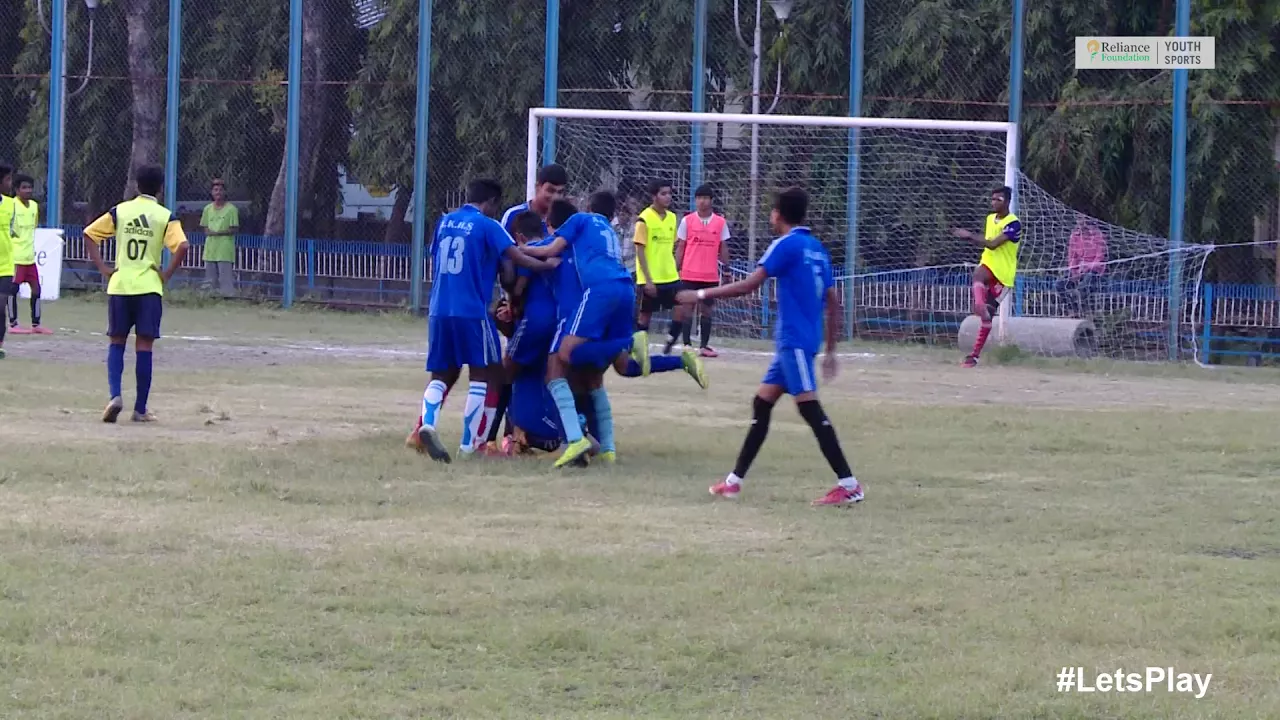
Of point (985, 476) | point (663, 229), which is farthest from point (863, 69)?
point (985, 476)

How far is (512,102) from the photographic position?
26.1m

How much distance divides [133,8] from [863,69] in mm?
12166

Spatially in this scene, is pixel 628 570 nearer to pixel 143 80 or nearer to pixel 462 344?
pixel 462 344

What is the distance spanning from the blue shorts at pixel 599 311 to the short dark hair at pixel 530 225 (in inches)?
23.3

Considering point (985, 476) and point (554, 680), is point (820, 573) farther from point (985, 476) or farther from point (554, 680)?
point (985, 476)

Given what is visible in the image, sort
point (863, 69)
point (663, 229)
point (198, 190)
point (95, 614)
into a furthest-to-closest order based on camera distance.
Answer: point (198, 190)
point (863, 69)
point (663, 229)
point (95, 614)

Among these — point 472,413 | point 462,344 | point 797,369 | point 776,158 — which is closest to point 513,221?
point 462,344

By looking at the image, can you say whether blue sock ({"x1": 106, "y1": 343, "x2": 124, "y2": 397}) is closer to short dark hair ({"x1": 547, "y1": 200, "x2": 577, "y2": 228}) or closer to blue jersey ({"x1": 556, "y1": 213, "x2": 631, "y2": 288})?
short dark hair ({"x1": 547, "y1": 200, "x2": 577, "y2": 228})

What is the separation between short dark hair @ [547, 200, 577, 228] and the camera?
10.7 meters

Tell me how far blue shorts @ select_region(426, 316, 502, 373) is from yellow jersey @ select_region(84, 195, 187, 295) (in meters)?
2.15

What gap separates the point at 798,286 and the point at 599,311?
1.71m

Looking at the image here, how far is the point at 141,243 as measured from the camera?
38.0ft

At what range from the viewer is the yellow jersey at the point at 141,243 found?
38.0 feet

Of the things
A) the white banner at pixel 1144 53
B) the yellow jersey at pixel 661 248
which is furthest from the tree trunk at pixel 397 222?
the white banner at pixel 1144 53
